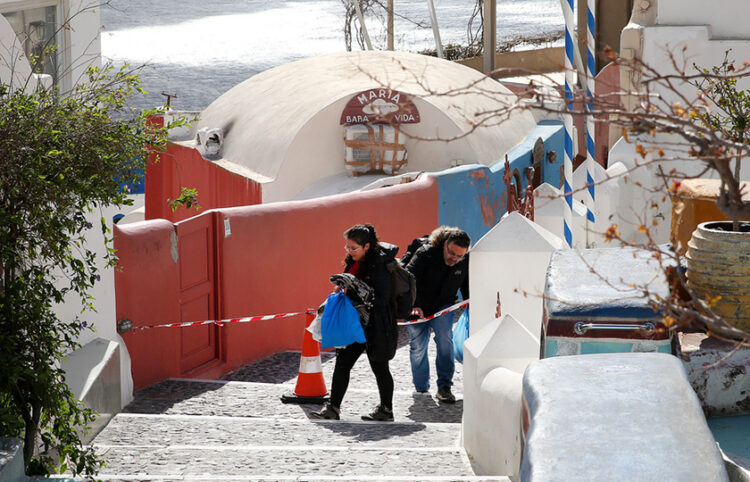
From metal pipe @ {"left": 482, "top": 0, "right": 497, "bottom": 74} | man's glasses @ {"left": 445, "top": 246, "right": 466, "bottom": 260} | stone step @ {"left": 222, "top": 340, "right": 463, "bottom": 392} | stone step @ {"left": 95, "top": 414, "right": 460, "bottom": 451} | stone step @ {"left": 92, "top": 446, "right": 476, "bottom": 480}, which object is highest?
metal pipe @ {"left": 482, "top": 0, "right": 497, "bottom": 74}

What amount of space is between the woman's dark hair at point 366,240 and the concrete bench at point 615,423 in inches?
134

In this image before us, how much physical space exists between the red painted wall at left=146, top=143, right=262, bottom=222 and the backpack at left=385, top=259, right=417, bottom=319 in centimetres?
813

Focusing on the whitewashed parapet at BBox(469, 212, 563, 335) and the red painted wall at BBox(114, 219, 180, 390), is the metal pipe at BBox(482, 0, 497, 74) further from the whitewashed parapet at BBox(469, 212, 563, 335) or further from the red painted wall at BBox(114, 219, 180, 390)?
the whitewashed parapet at BBox(469, 212, 563, 335)

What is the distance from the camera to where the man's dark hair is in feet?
30.0

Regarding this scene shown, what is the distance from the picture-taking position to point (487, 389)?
22.2 feet

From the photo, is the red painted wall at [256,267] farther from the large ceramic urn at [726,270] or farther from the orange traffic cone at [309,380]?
the large ceramic urn at [726,270]

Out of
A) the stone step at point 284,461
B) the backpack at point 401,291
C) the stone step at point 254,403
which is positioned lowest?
the stone step at point 254,403

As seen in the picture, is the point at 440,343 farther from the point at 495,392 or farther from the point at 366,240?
the point at 495,392

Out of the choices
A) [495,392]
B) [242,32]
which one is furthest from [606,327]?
[242,32]

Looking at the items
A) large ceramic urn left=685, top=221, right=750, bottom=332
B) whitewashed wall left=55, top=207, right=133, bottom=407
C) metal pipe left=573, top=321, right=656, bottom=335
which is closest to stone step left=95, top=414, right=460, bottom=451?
whitewashed wall left=55, top=207, right=133, bottom=407

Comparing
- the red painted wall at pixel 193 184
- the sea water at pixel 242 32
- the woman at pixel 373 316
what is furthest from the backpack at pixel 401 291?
the sea water at pixel 242 32

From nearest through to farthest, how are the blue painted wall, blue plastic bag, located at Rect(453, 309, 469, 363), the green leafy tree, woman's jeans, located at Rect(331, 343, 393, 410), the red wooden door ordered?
the green leafy tree < woman's jeans, located at Rect(331, 343, 393, 410) < blue plastic bag, located at Rect(453, 309, 469, 363) < the red wooden door < the blue painted wall

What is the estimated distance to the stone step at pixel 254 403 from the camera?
352 inches

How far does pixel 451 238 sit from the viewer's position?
9.16 meters
